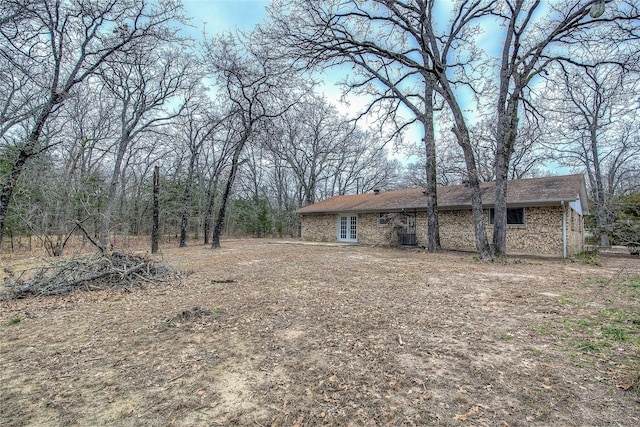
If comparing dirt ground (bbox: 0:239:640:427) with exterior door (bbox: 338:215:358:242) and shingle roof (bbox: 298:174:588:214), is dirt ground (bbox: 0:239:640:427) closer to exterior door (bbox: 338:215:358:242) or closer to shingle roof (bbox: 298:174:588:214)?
shingle roof (bbox: 298:174:588:214)

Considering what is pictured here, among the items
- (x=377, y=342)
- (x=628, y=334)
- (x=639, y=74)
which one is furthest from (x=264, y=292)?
(x=639, y=74)

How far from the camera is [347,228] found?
60.7 feet

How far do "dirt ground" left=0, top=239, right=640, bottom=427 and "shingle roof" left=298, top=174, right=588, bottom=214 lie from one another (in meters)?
7.20

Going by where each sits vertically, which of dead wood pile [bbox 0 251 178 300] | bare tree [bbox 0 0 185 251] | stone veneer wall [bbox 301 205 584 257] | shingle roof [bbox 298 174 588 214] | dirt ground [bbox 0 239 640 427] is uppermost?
bare tree [bbox 0 0 185 251]

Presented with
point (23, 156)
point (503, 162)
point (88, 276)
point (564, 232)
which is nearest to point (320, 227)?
point (503, 162)

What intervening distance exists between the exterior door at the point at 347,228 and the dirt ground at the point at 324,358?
12647mm

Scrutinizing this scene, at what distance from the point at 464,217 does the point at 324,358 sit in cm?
1304

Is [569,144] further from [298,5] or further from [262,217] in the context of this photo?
[262,217]

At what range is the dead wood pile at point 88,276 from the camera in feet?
17.3

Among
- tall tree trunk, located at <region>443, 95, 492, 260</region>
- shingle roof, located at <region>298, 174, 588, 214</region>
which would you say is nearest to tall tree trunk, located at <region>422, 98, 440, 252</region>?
shingle roof, located at <region>298, 174, 588, 214</region>

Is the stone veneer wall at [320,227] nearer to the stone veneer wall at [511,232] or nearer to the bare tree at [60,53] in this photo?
the stone veneer wall at [511,232]

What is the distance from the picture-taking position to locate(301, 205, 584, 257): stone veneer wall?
1184 cm

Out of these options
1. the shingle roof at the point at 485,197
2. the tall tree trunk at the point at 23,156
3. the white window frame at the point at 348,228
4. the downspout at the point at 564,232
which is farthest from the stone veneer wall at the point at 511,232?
the tall tree trunk at the point at 23,156

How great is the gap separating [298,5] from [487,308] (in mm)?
9934
